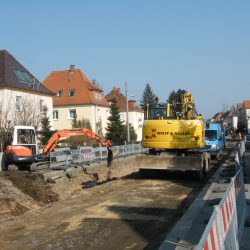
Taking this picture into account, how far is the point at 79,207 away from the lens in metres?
11.5

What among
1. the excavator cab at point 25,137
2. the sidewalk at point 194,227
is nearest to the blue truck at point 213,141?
the excavator cab at point 25,137

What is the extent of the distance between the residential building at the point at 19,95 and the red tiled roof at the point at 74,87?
13908 mm

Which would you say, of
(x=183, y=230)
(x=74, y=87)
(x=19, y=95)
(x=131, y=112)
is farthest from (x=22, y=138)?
(x=131, y=112)

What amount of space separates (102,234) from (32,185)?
30.9 feet

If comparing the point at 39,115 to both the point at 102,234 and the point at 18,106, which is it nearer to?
the point at 18,106

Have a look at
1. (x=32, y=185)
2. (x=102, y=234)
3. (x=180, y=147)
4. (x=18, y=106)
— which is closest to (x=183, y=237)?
(x=102, y=234)

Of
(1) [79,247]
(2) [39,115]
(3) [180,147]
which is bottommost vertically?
(1) [79,247]

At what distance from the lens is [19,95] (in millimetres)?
42438

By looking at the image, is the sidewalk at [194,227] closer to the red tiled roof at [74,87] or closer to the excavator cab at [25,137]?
the excavator cab at [25,137]

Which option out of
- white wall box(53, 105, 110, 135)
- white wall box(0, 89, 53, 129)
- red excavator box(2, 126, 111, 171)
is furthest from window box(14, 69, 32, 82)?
red excavator box(2, 126, 111, 171)

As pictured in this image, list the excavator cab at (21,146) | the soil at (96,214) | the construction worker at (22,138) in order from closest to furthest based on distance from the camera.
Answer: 1. the soil at (96,214)
2. the excavator cab at (21,146)
3. the construction worker at (22,138)

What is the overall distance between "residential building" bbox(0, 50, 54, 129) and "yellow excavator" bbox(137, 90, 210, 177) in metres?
19.4

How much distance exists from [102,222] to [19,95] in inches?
1366

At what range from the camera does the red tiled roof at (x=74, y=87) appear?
62.4 m
